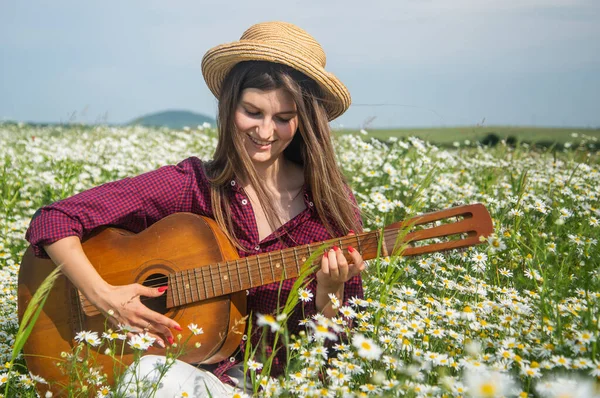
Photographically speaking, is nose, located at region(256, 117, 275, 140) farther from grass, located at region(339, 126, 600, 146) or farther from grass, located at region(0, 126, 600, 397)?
grass, located at region(339, 126, 600, 146)

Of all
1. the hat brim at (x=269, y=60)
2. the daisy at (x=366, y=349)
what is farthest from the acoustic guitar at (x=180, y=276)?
the hat brim at (x=269, y=60)

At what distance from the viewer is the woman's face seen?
281cm

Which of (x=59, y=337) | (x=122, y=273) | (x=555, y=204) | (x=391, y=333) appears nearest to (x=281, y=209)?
Result: (x=122, y=273)

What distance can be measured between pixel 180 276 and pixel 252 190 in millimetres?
685

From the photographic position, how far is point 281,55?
2.74m

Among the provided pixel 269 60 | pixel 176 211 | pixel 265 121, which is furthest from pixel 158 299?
pixel 269 60

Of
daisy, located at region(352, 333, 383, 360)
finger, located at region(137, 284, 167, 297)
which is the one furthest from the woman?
daisy, located at region(352, 333, 383, 360)

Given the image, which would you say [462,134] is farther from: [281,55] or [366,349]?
[366,349]

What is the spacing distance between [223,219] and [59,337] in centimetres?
101

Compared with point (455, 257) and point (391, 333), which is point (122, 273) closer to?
point (391, 333)

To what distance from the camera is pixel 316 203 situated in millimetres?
3045

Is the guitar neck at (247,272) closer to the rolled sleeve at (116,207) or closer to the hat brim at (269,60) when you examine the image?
the rolled sleeve at (116,207)

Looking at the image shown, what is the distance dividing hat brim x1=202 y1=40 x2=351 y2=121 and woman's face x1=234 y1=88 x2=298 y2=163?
0.16m

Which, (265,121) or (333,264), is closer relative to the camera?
(333,264)
